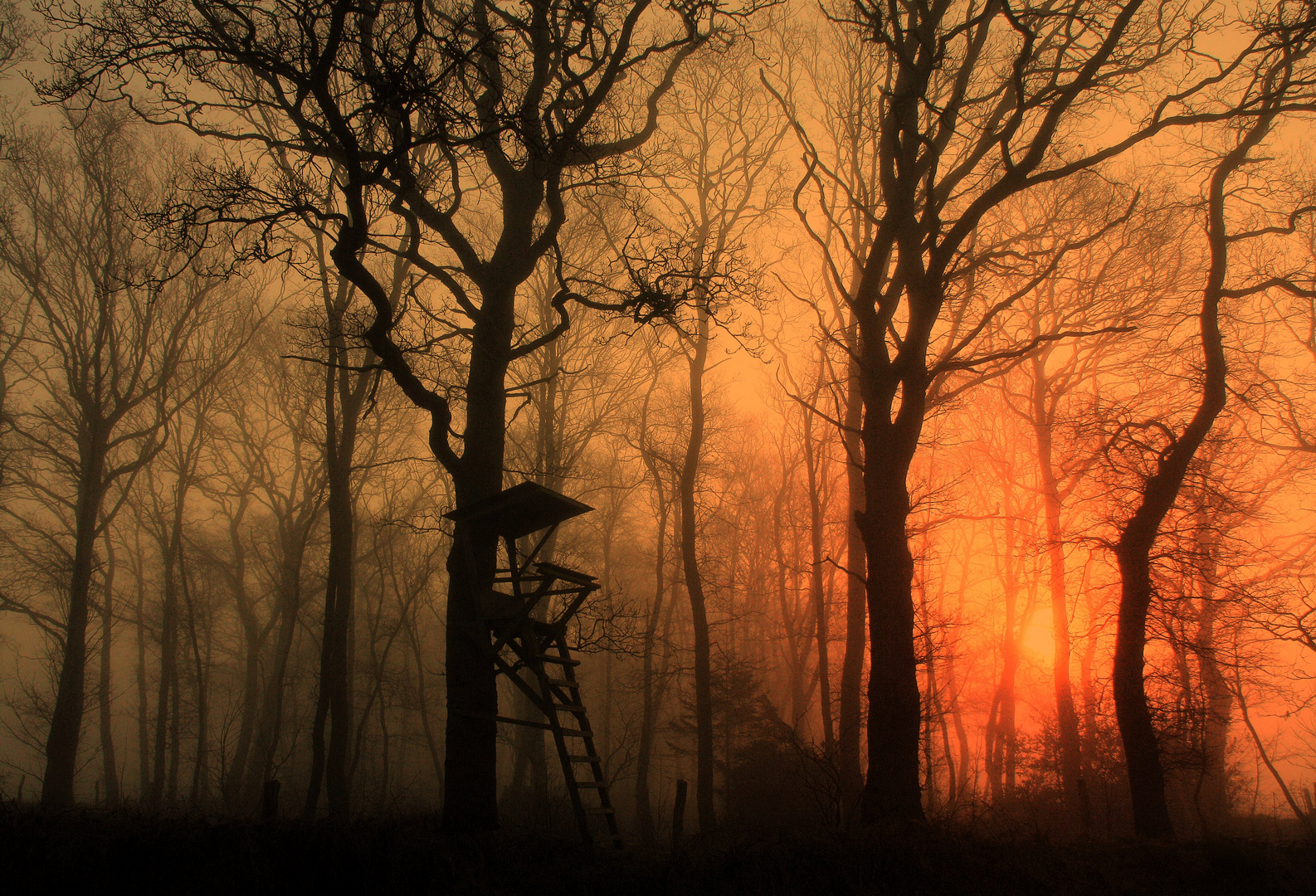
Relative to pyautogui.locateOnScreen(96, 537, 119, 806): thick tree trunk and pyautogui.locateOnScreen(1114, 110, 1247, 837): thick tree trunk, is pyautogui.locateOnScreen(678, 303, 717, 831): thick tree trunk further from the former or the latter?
pyautogui.locateOnScreen(96, 537, 119, 806): thick tree trunk

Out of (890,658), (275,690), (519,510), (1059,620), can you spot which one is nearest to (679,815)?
(890,658)

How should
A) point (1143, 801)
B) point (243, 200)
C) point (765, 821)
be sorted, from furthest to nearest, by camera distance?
1. point (765, 821)
2. point (1143, 801)
3. point (243, 200)

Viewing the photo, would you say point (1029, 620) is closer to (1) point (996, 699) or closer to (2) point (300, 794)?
(1) point (996, 699)

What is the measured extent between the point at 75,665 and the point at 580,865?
516 inches

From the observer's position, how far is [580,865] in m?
5.89

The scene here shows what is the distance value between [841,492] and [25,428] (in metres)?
24.4

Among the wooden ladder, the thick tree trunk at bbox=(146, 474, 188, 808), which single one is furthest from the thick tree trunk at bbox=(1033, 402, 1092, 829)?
the thick tree trunk at bbox=(146, 474, 188, 808)

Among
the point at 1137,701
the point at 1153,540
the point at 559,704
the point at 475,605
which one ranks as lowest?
the point at 1137,701

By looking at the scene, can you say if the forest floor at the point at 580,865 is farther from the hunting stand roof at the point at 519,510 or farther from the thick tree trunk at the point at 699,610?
the thick tree trunk at the point at 699,610

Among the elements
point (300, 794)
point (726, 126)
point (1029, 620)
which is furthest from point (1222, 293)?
point (300, 794)

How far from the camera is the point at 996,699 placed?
23.4 meters

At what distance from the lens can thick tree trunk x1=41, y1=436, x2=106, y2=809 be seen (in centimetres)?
1325

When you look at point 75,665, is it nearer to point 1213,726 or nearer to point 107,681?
point 107,681

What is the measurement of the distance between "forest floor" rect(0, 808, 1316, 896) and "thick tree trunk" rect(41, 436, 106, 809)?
9.48 meters
